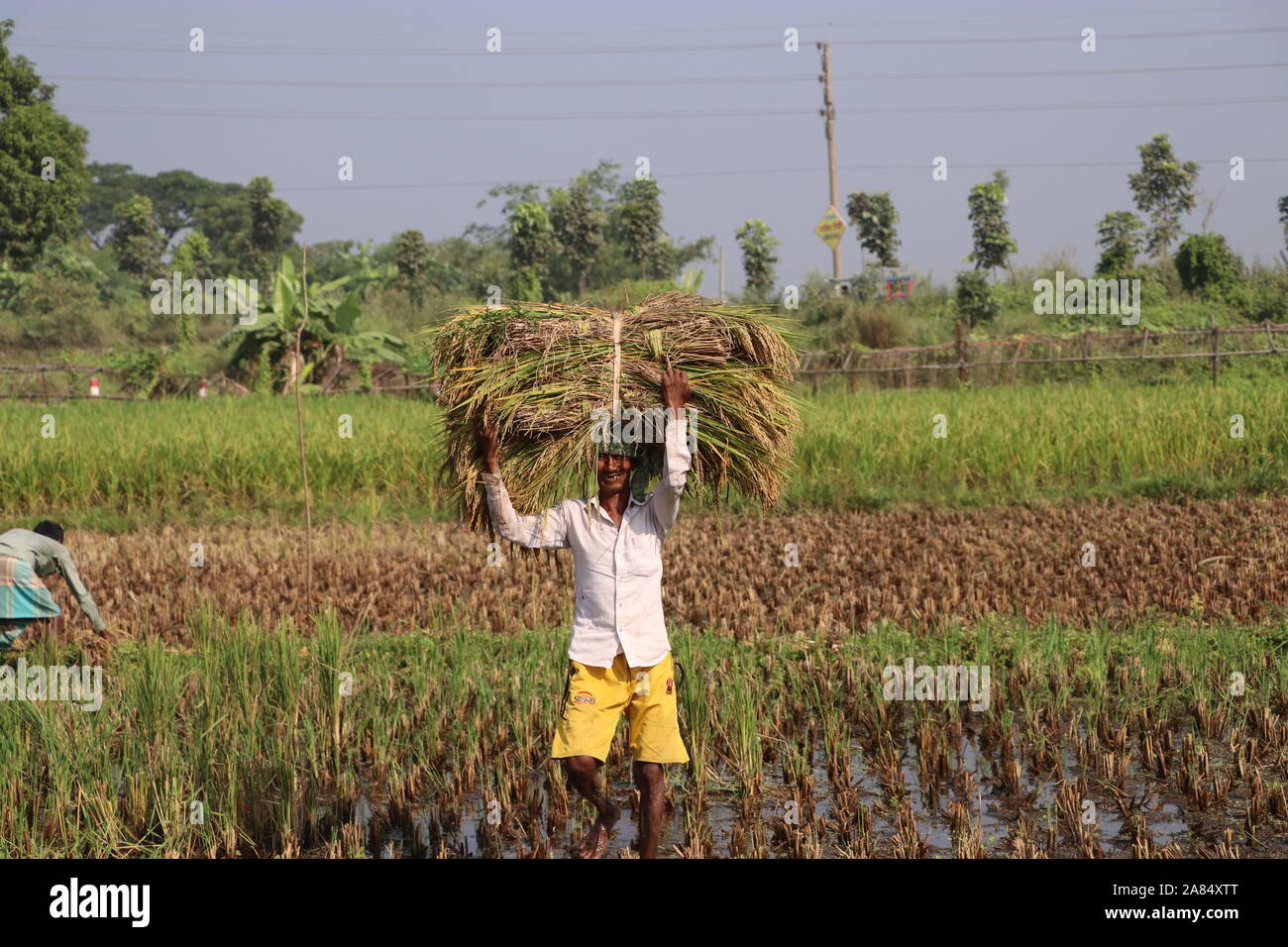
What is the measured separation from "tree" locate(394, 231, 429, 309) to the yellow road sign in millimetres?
10530

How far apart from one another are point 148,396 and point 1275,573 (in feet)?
52.3

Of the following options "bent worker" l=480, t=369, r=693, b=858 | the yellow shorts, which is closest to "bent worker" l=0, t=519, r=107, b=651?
"bent worker" l=480, t=369, r=693, b=858

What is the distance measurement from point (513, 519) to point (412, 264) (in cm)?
2975

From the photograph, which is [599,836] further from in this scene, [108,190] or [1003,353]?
[108,190]

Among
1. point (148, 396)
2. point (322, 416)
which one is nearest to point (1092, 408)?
point (322, 416)

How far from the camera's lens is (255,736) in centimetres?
462

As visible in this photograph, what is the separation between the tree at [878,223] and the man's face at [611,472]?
87.4ft

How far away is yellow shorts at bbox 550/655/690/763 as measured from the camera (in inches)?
145

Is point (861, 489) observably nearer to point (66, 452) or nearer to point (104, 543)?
point (104, 543)

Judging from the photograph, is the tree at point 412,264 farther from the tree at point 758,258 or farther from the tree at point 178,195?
the tree at point 178,195

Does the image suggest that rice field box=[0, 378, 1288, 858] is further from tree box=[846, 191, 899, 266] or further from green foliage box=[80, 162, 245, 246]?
green foliage box=[80, 162, 245, 246]

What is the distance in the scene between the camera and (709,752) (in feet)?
15.4

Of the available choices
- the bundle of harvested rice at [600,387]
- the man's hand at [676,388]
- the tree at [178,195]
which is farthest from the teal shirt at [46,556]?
the tree at [178,195]

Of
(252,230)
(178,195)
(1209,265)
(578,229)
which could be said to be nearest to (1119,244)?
(1209,265)
